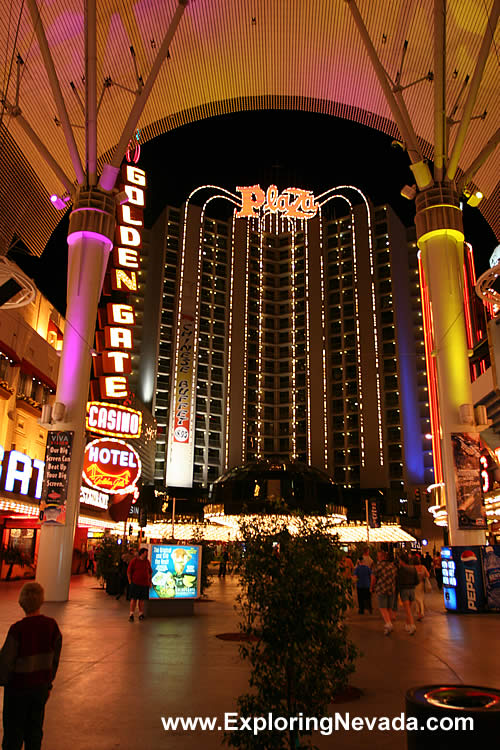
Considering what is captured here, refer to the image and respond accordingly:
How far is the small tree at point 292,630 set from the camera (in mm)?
4547

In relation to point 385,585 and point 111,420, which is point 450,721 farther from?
point 111,420

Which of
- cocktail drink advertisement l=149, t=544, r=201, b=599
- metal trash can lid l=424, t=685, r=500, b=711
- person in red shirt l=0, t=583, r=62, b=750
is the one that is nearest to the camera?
metal trash can lid l=424, t=685, r=500, b=711

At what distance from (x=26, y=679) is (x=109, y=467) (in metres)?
22.3

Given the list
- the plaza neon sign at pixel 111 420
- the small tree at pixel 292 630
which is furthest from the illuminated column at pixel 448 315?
the small tree at pixel 292 630

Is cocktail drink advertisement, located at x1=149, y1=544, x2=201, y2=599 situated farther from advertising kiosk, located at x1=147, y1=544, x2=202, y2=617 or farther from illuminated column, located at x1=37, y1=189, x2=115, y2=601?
illuminated column, located at x1=37, y1=189, x2=115, y2=601

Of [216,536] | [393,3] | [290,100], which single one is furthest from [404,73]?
[216,536]

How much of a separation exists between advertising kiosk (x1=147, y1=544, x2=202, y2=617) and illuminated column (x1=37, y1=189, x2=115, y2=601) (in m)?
5.03

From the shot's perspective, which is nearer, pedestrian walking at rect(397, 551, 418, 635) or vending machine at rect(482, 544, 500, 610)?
pedestrian walking at rect(397, 551, 418, 635)

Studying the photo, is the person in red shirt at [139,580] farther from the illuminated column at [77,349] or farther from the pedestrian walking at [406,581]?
the pedestrian walking at [406,581]

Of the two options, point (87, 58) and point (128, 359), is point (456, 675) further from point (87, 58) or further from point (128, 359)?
point (87, 58)

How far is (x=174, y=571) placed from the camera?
15.8 metres

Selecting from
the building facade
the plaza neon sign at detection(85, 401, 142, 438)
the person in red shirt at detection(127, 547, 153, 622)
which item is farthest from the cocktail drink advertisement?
A: the building facade

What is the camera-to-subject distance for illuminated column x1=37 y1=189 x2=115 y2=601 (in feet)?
64.9

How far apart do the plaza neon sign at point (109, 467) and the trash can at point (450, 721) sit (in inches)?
903
